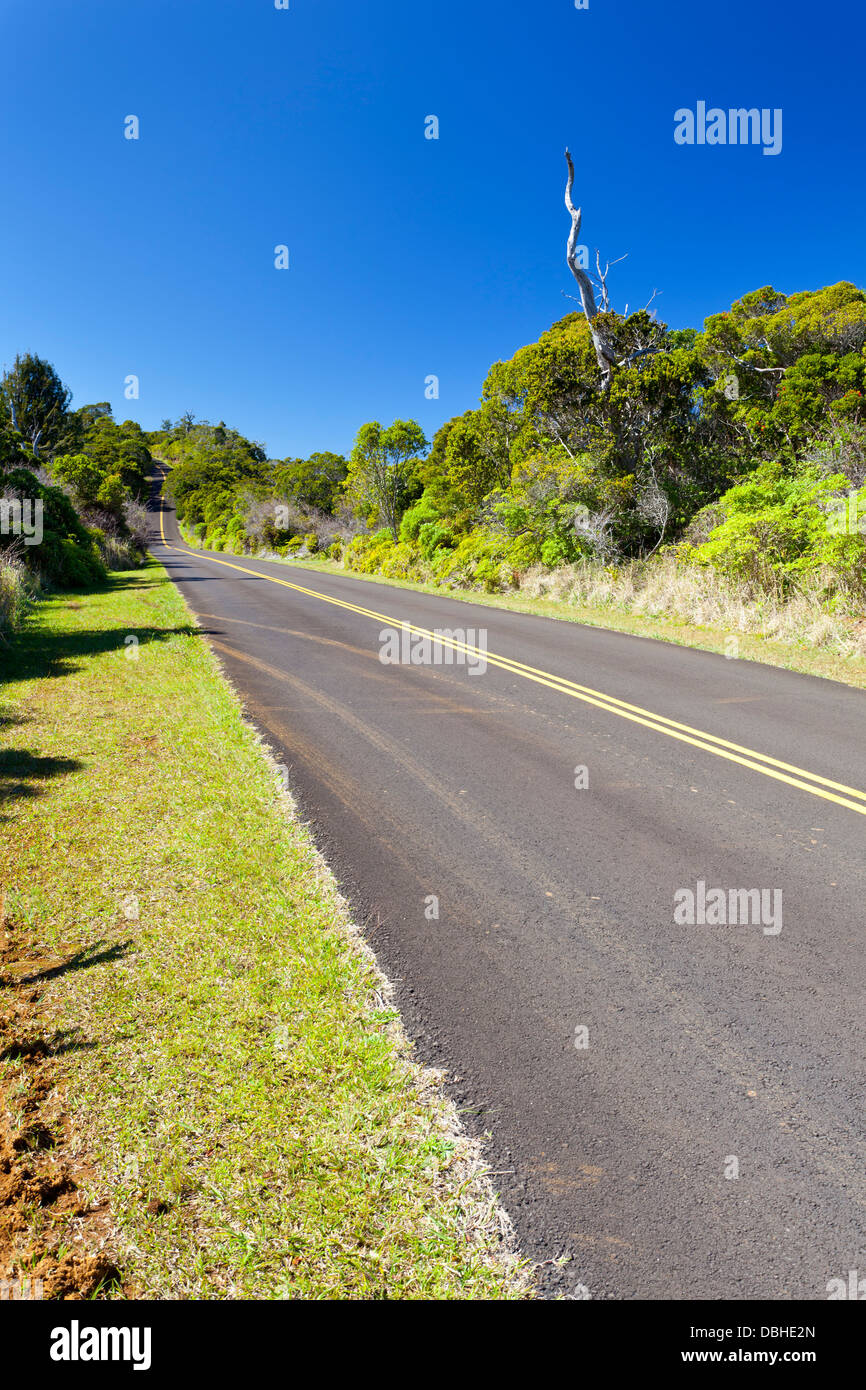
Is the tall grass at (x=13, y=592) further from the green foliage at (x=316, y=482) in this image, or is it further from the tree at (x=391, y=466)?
the green foliage at (x=316, y=482)

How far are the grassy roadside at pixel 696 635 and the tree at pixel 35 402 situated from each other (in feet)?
160

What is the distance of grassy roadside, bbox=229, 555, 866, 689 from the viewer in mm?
9516

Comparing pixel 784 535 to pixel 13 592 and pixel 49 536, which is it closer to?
pixel 13 592

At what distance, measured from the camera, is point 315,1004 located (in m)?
2.95

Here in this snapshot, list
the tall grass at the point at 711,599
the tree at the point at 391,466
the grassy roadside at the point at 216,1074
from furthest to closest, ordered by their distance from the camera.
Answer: the tree at the point at 391,466
the tall grass at the point at 711,599
the grassy roadside at the point at 216,1074

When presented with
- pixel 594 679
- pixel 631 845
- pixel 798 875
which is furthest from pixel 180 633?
pixel 798 875

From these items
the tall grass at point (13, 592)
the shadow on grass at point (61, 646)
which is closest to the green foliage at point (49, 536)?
the tall grass at point (13, 592)

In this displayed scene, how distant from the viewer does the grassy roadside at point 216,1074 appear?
76.9 inches

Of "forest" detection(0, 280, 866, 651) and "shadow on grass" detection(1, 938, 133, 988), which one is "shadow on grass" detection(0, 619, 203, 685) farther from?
"shadow on grass" detection(1, 938, 133, 988)

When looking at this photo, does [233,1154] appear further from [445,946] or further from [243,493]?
[243,493]

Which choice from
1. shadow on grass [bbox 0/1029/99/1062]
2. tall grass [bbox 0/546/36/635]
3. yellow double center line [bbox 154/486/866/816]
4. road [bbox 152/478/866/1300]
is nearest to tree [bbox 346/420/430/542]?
tall grass [bbox 0/546/36/635]

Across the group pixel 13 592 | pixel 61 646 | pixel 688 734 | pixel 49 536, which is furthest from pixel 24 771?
pixel 49 536
